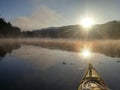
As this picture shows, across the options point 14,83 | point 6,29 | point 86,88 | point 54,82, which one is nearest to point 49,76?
point 54,82

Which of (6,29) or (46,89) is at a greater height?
(6,29)

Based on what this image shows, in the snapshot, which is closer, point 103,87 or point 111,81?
point 103,87

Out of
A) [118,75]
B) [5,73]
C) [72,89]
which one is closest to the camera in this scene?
[72,89]

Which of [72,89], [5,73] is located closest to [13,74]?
[5,73]

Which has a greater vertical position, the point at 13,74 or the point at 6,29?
A: the point at 6,29

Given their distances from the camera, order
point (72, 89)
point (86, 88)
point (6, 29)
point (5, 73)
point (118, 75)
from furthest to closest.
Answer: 1. point (6, 29)
2. point (5, 73)
3. point (118, 75)
4. point (72, 89)
5. point (86, 88)

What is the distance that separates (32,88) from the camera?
32.8m

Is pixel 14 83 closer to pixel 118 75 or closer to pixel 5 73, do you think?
pixel 5 73

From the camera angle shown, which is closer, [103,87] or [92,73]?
[103,87]

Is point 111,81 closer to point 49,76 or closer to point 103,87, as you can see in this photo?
point 103,87

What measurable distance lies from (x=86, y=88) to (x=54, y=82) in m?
Result: 11.2

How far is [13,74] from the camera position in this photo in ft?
143

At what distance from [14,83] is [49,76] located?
27.6ft

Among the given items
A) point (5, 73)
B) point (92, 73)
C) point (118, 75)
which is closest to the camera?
point (92, 73)
